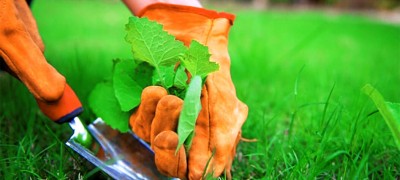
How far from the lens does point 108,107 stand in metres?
1.16

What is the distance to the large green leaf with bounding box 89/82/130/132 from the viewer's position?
113cm

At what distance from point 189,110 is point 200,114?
0.14 metres

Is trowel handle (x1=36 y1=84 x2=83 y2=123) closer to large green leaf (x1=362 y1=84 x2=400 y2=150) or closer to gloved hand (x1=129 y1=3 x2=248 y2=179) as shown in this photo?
gloved hand (x1=129 y1=3 x2=248 y2=179)

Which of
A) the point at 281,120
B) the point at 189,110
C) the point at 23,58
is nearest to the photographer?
the point at 189,110

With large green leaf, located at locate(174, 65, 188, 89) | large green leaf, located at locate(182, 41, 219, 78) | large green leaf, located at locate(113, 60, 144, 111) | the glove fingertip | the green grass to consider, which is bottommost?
the green grass

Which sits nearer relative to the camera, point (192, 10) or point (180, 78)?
point (180, 78)

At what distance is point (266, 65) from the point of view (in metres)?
2.47

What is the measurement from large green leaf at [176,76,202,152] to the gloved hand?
3 cm

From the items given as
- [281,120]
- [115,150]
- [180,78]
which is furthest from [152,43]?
[281,120]

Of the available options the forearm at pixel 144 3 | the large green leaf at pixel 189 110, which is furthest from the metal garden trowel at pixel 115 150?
the forearm at pixel 144 3

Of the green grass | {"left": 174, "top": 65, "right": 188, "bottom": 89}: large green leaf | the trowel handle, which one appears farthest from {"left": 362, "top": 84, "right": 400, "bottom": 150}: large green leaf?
the trowel handle

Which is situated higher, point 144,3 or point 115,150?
point 144,3

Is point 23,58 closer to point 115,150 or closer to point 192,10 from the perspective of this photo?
point 115,150

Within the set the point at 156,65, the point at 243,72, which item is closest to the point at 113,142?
the point at 156,65
